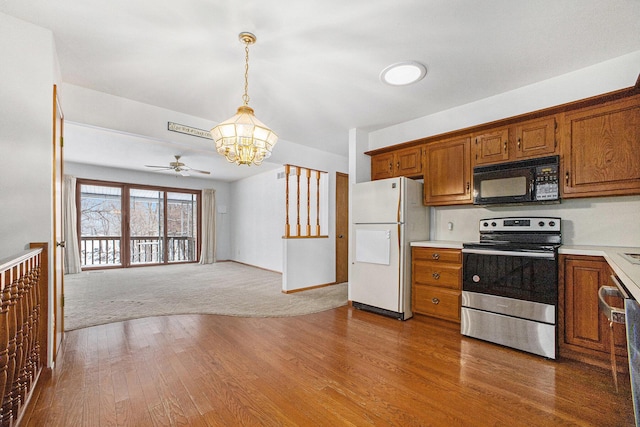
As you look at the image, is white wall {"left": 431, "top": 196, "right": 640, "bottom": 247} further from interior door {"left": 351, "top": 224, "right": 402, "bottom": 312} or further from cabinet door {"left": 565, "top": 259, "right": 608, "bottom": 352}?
interior door {"left": 351, "top": 224, "right": 402, "bottom": 312}

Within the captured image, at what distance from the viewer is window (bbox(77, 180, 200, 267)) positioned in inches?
265

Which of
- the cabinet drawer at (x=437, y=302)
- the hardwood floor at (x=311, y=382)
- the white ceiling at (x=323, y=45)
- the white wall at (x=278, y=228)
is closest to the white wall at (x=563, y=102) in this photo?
the white ceiling at (x=323, y=45)

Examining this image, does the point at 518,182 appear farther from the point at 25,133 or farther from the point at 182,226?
the point at 182,226

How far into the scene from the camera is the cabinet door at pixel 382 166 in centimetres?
383

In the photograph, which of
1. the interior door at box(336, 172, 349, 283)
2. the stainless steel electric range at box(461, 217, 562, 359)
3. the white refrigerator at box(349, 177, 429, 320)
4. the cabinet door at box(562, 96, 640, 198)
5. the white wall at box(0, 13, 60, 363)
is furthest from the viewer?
the interior door at box(336, 172, 349, 283)

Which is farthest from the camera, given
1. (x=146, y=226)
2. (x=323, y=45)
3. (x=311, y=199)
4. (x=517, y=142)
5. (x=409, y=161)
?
(x=146, y=226)

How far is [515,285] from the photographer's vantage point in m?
2.52

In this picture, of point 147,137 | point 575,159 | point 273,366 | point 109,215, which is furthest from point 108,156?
point 575,159

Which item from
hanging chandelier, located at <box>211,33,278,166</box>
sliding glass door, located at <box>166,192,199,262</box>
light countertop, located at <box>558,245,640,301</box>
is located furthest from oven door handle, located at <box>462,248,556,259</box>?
sliding glass door, located at <box>166,192,199,262</box>

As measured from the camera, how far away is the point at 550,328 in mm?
2312

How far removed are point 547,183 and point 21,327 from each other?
12.7 feet

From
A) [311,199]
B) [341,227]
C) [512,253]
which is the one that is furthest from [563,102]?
[311,199]

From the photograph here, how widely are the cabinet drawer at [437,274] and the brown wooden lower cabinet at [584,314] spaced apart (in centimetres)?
83

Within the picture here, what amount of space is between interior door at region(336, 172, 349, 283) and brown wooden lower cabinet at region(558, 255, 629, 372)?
3478mm
